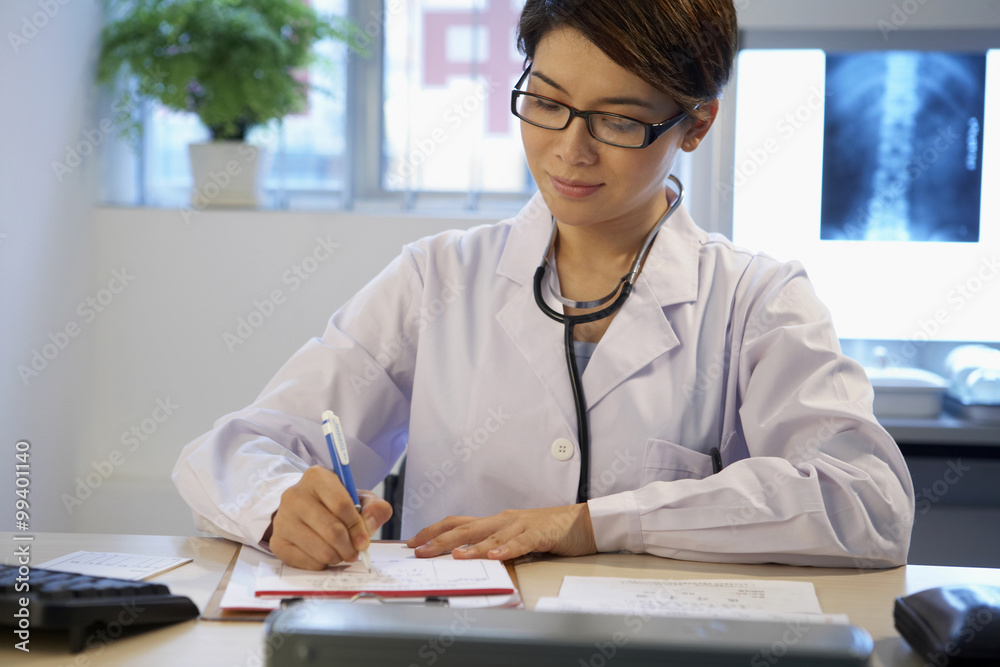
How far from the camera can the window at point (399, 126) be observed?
2.65 meters

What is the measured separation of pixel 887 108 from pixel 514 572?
5.42ft

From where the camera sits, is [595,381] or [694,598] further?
[595,381]

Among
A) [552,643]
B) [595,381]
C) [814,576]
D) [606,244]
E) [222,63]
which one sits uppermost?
[222,63]

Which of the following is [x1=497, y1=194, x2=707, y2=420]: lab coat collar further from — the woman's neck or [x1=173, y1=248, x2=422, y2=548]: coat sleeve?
[x1=173, y1=248, x2=422, y2=548]: coat sleeve

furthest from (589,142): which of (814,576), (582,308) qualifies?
(814,576)

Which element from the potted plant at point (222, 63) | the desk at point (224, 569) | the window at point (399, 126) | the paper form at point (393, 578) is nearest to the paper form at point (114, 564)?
the desk at point (224, 569)

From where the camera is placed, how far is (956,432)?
1.94 meters

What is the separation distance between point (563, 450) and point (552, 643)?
670 mm

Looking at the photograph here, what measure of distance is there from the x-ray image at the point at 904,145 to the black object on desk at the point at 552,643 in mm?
1694

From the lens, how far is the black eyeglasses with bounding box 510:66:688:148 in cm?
128

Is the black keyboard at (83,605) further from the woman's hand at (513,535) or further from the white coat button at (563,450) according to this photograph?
the white coat button at (563,450)

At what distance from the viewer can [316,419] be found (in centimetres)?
135

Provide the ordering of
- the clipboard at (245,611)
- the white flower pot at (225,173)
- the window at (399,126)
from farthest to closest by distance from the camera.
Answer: the window at (399,126) < the white flower pot at (225,173) < the clipboard at (245,611)

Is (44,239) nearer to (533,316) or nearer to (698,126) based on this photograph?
(533,316)
